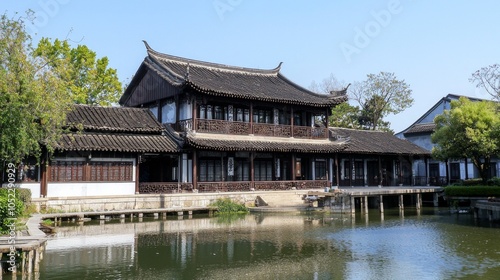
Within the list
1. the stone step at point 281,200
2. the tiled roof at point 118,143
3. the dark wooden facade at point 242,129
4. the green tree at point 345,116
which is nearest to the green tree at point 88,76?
the dark wooden facade at point 242,129

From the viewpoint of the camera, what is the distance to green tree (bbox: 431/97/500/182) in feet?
82.1

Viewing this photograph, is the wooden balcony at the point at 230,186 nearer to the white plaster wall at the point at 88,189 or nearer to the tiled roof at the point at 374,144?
the white plaster wall at the point at 88,189

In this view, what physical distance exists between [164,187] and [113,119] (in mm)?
4456

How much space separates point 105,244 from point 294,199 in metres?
13.6

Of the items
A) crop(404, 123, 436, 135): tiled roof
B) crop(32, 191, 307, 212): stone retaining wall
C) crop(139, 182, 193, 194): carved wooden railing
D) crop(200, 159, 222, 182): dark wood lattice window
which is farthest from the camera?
crop(404, 123, 436, 135): tiled roof

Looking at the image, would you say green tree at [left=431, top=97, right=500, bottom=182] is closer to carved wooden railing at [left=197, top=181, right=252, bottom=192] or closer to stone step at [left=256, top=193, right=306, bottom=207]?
stone step at [left=256, top=193, right=306, bottom=207]

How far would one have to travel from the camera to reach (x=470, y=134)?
2523 cm

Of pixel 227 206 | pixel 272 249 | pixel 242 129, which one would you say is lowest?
pixel 272 249

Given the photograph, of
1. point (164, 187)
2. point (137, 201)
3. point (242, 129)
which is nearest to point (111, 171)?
point (137, 201)

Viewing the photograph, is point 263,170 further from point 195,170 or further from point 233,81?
point 233,81

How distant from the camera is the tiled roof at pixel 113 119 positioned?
22609mm

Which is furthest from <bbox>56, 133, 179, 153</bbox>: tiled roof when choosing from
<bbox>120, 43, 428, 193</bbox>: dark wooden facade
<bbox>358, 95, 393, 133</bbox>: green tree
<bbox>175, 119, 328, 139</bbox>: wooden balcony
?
<bbox>358, 95, 393, 133</bbox>: green tree

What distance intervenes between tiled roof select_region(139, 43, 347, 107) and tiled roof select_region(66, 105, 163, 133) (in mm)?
2502

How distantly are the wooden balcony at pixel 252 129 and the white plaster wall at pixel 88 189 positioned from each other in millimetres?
4201
